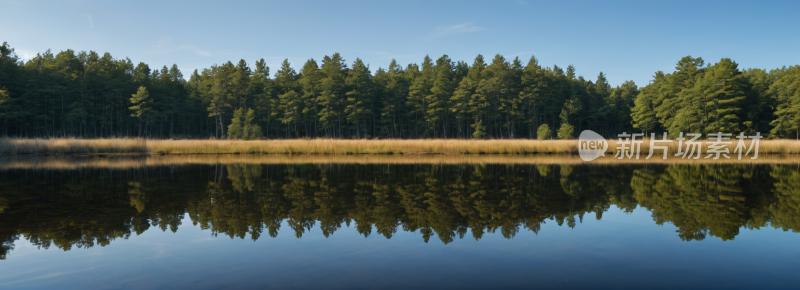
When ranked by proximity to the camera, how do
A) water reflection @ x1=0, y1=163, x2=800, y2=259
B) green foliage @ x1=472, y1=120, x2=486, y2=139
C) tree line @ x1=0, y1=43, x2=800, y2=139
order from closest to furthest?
water reflection @ x1=0, y1=163, x2=800, y2=259, tree line @ x1=0, y1=43, x2=800, y2=139, green foliage @ x1=472, y1=120, x2=486, y2=139

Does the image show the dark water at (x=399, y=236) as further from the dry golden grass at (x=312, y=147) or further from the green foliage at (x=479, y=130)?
the green foliage at (x=479, y=130)

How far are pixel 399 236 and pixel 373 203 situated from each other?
282cm

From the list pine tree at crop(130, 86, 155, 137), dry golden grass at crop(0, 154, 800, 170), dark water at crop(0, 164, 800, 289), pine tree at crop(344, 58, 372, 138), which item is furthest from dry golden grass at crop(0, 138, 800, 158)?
pine tree at crop(130, 86, 155, 137)

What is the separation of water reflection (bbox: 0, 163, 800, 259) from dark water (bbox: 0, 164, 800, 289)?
50mm

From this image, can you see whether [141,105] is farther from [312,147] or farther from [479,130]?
[479,130]

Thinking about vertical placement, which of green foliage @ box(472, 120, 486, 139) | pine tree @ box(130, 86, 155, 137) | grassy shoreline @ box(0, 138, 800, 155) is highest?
pine tree @ box(130, 86, 155, 137)

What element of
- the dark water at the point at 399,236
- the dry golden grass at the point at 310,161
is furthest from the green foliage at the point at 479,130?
the dark water at the point at 399,236

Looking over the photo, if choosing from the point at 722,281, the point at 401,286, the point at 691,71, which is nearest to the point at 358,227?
the point at 401,286

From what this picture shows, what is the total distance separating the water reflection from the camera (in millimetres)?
7086

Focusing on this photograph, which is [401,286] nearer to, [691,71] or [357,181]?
[357,181]

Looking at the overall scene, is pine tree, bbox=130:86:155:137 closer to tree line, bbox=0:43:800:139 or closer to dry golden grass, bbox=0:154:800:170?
tree line, bbox=0:43:800:139

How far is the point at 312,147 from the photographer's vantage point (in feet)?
97.0

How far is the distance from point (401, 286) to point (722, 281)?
352 cm

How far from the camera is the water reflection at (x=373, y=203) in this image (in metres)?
7.09
